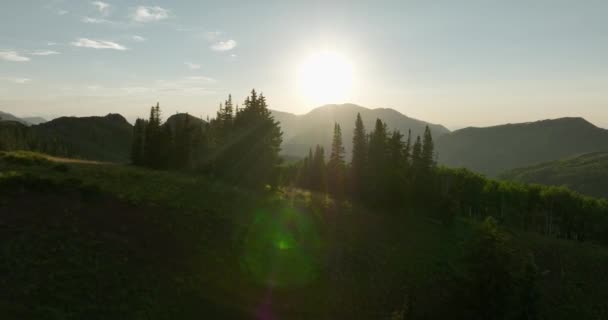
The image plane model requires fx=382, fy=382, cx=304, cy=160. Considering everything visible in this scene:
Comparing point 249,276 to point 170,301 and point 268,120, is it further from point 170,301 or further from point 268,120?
point 268,120

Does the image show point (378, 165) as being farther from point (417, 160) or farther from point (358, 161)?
point (417, 160)

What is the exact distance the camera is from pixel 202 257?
3225 cm

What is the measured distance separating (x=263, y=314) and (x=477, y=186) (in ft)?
265

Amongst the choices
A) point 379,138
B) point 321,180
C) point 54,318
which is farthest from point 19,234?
point 321,180

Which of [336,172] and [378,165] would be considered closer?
[378,165]

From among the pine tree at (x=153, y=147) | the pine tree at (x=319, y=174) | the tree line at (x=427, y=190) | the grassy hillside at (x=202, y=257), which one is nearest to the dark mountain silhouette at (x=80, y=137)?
the pine tree at (x=153, y=147)

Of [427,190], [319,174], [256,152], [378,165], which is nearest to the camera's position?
[256,152]

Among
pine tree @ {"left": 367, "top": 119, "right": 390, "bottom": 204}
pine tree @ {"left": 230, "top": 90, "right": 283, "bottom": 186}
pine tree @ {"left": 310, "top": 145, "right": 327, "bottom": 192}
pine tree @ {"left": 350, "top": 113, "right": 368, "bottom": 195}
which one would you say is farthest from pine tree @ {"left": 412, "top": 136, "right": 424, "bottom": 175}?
pine tree @ {"left": 230, "top": 90, "right": 283, "bottom": 186}

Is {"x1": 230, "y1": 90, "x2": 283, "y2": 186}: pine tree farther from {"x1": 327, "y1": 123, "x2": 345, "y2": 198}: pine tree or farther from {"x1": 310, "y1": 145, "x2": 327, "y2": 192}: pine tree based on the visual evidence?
{"x1": 310, "y1": 145, "x2": 327, "y2": 192}: pine tree

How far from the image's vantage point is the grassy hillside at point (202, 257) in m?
24.3

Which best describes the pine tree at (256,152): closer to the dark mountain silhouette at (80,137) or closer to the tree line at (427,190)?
the tree line at (427,190)

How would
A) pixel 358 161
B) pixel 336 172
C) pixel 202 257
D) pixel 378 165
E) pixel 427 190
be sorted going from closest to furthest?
pixel 202 257 < pixel 378 165 < pixel 427 190 < pixel 358 161 < pixel 336 172

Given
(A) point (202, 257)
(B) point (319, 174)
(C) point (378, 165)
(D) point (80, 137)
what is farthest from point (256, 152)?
(D) point (80, 137)

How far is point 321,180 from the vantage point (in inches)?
3275
